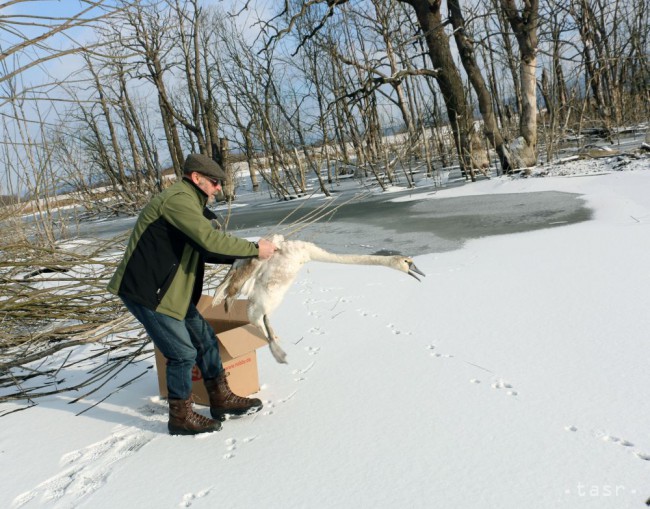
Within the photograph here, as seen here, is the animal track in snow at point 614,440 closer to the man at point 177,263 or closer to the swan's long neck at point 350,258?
the swan's long neck at point 350,258

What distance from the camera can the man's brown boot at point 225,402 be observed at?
2.61m

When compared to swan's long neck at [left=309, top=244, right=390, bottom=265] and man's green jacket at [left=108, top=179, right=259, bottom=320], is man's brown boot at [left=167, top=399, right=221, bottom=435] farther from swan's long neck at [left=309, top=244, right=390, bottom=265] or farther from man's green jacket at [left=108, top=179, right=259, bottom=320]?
swan's long neck at [left=309, top=244, right=390, bottom=265]

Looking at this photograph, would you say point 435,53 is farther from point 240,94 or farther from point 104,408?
point 104,408

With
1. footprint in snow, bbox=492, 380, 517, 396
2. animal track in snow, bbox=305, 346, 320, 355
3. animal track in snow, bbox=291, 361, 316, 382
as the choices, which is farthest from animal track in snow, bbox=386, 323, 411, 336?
footprint in snow, bbox=492, 380, 517, 396

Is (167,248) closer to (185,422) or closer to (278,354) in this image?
(278,354)

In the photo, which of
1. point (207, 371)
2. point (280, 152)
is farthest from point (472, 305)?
point (280, 152)

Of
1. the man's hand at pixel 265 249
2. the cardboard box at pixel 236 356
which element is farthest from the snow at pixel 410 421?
the man's hand at pixel 265 249

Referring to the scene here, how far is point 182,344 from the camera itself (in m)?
2.43

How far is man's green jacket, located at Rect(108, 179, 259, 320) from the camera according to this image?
2.28m

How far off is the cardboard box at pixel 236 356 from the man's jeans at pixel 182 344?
0.08 m

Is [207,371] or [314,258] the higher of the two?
[314,258]

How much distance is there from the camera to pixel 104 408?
113 inches

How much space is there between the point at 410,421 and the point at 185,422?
108 cm

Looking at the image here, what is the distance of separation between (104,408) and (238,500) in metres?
1.35
